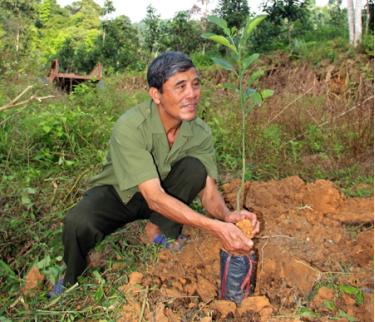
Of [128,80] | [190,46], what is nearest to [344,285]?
[128,80]

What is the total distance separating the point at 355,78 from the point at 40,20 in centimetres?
2634

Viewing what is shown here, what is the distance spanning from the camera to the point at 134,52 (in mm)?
17984

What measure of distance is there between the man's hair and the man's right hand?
900 millimetres

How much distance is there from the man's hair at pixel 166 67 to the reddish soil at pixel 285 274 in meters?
0.99

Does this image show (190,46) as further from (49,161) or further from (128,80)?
(49,161)

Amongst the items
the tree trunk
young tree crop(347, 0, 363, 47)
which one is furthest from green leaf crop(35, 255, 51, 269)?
the tree trunk

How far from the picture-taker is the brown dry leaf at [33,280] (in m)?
2.41

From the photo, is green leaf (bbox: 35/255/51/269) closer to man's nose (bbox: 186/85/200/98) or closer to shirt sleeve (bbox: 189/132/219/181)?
shirt sleeve (bbox: 189/132/219/181)

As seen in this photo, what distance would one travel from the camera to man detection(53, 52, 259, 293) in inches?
89.0

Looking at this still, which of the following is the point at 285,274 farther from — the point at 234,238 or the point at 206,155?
the point at 206,155

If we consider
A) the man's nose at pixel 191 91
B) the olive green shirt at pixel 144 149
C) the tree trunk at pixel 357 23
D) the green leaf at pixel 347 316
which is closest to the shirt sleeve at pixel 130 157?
the olive green shirt at pixel 144 149

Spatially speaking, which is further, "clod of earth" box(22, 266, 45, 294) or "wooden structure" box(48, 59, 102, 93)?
"wooden structure" box(48, 59, 102, 93)

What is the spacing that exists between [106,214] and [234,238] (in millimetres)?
953

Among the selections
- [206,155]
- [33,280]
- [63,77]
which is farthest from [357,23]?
[33,280]
